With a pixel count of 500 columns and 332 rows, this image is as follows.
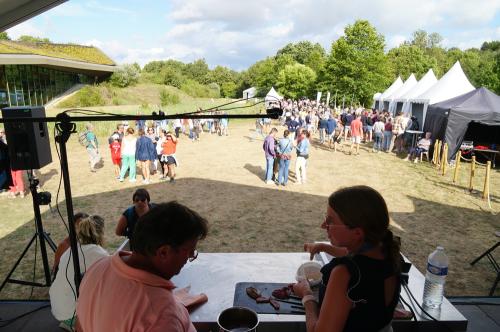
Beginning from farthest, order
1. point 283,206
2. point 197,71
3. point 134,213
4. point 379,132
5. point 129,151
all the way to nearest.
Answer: point 197,71
point 379,132
point 129,151
point 283,206
point 134,213

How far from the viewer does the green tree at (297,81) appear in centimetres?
5756

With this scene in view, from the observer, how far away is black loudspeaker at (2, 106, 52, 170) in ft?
11.4

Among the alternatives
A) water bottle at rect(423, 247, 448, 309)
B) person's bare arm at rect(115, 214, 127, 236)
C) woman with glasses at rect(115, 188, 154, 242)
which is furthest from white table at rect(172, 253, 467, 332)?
person's bare arm at rect(115, 214, 127, 236)

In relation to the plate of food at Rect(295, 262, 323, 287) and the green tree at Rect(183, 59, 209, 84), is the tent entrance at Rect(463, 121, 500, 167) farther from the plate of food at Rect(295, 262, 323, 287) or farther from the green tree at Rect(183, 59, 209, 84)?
the green tree at Rect(183, 59, 209, 84)

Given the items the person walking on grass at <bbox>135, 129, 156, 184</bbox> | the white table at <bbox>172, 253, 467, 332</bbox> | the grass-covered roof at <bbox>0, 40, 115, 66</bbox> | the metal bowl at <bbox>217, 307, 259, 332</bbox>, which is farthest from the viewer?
the grass-covered roof at <bbox>0, 40, 115, 66</bbox>

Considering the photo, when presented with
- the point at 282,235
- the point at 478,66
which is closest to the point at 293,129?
the point at 282,235

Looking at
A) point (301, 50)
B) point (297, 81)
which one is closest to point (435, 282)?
point (297, 81)

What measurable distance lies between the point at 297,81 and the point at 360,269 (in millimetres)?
59073

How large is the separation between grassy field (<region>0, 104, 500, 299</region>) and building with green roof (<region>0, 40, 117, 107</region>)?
17567mm

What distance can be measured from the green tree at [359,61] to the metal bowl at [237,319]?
43.7 meters

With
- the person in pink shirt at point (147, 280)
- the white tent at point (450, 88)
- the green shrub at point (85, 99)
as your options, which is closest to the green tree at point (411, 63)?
the white tent at point (450, 88)

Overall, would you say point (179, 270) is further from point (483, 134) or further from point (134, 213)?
point (483, 134)

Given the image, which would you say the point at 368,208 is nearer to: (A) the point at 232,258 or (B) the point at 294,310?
(B) the point at 294,310

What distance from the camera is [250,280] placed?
2.57 metres
